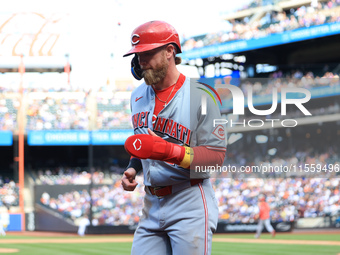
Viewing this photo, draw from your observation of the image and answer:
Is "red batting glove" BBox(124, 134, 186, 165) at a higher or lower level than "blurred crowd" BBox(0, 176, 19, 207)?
higher

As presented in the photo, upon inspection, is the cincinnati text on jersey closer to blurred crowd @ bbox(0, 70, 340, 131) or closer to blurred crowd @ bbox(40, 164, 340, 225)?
blurred crowd @ bbox(40, 164, 340, 225)

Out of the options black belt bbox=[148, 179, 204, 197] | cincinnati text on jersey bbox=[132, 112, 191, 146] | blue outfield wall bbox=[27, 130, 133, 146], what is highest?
cincinnati text on jersey bbox=[132, 112, 191, 146]

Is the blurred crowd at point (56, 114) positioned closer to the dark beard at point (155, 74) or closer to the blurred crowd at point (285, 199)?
the blurred crowd at point (285, 199)

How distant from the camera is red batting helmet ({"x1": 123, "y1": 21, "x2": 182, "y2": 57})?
244cm

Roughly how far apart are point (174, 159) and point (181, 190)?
22cm

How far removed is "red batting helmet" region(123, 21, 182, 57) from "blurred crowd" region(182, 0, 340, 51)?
21238 millimetres

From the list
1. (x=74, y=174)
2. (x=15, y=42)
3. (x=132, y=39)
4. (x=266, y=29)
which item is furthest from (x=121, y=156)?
(x=132, y=39)

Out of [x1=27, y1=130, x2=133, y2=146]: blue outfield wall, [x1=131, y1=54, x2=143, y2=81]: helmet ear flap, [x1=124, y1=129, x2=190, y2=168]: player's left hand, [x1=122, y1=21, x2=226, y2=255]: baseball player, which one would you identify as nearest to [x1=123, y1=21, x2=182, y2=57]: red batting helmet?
[x1=122, y1=21, x2=226, y2=255]: baseball player

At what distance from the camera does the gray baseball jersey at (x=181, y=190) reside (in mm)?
2423

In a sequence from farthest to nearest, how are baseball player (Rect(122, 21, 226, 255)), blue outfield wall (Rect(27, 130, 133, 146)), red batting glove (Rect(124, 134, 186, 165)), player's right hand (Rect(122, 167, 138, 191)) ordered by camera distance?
blue outfield wall (Rect(27, 130, 133, 146)) → player's right hand (Rect(122, 167, 138, 191)) → baseball player (Rect(122, 21, 226, 255)) → red batting glove (Rect(124, 134, 186, 165))

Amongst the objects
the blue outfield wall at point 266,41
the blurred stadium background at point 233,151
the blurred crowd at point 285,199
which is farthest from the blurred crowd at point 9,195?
→ the blue outfield wall at point 266,41

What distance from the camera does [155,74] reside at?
2.46 metres

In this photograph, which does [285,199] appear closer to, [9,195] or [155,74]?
[9,195]

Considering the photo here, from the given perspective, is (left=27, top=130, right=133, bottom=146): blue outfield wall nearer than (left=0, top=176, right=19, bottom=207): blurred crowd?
No
